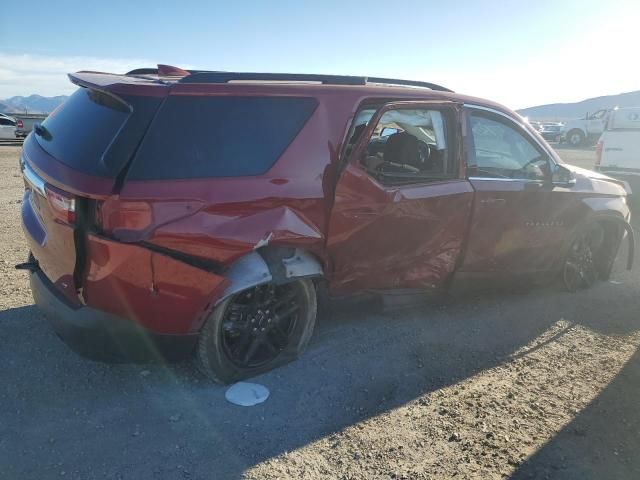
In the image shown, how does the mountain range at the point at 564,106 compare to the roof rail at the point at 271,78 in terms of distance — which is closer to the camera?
the roof rail at the point at 271,78

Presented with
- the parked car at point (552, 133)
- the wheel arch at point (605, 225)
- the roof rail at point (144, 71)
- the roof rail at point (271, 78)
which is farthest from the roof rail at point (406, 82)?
the parked car at point (552, 133)

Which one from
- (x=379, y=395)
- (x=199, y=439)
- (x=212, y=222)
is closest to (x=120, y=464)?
(x=199, y=439)

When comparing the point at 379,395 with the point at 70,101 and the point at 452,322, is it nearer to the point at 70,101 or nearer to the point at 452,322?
the point at 452,322

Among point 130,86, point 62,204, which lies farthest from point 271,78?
point 62,204

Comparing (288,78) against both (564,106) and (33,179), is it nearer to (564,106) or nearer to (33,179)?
(33,179)

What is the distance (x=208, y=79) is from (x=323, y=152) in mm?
824

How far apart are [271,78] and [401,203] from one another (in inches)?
48.9

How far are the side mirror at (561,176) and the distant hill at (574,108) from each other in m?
123

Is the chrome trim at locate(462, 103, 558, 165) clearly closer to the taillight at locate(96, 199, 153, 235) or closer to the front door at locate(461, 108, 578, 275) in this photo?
the front door at locate(461, 108, 578, 275)

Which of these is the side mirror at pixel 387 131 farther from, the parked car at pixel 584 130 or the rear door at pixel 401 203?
the parked car at pixel 584 130

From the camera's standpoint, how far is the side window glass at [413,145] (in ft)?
12.7

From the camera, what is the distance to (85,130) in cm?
296

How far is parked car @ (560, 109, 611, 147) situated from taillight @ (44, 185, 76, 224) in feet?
114

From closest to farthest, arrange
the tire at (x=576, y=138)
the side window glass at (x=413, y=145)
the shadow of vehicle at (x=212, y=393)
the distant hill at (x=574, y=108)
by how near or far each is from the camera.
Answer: the shadow of vehicle at (x=212, y=393), the side window glass at (x=413, y=145), the tire at (x=576, y=138), the distant hill at (x=574, y=108)
